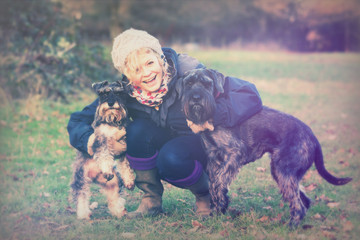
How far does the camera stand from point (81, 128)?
3479 millimetres

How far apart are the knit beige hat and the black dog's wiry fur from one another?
46cm

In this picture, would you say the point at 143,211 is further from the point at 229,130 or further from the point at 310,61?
the point at 310,61

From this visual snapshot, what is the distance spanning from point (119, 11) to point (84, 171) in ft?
49.0

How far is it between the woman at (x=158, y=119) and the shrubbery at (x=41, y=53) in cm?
528

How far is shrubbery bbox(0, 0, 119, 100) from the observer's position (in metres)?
8.45

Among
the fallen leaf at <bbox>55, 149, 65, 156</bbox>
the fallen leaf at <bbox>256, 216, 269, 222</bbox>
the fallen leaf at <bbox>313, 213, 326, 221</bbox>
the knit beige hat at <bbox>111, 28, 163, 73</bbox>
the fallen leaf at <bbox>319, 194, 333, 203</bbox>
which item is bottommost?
the fallen leaf at <bbox>55, 149, 65, 156</bbox>

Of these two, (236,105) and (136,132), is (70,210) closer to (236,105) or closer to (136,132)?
(136,132)

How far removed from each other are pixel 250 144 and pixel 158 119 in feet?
2.91

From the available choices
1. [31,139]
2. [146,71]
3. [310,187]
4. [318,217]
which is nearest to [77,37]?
[31,139]

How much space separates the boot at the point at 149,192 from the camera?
11.5ft

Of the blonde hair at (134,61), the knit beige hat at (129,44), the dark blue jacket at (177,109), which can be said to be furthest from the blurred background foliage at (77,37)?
the blonde hair at (134,61)

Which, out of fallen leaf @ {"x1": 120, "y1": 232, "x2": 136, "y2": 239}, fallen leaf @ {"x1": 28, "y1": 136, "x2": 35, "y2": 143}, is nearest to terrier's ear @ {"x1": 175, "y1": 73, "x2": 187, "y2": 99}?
fallen leaf @ {"x1": 120, "y1": 232, "x2": 136, "y2": 239}

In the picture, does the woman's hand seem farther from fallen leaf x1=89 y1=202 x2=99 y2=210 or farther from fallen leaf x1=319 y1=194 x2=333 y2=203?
fallen leaf x1=319 y1=194 x2=333 y2=203

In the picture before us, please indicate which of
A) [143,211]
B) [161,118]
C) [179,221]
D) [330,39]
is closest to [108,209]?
[143,211]
